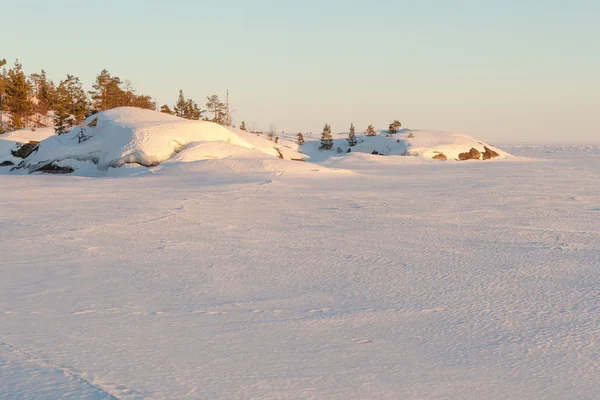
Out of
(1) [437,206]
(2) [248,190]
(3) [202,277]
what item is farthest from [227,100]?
(3) [202,277]

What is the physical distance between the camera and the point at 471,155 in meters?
39.3

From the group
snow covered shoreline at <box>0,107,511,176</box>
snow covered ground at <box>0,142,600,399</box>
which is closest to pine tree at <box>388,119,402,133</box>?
snow covered shoreline at <box>0,107,511,176</box>

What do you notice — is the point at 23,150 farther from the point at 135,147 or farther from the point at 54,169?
the point at 135,147

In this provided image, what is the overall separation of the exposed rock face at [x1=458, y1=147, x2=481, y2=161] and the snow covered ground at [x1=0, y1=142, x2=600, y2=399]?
2990cm

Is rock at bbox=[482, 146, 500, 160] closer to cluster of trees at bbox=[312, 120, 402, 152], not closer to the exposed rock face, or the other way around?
the exposed rock face

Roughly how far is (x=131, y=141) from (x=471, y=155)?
84.4ft

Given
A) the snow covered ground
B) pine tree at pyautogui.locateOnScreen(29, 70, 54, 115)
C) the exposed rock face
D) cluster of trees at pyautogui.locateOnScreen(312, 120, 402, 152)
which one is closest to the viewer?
the snow covered ground

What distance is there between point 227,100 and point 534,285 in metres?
55.9

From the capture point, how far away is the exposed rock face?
3852cm

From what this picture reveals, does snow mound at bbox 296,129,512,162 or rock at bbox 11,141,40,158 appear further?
snow mound at bbox 296,129,512,162

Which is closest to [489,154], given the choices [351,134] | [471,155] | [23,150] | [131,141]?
[471,155]

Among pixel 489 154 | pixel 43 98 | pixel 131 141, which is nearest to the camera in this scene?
pixel 131 141

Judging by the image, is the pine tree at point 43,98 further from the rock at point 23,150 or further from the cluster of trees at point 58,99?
the rock at point 23,150

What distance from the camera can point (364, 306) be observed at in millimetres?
4305
